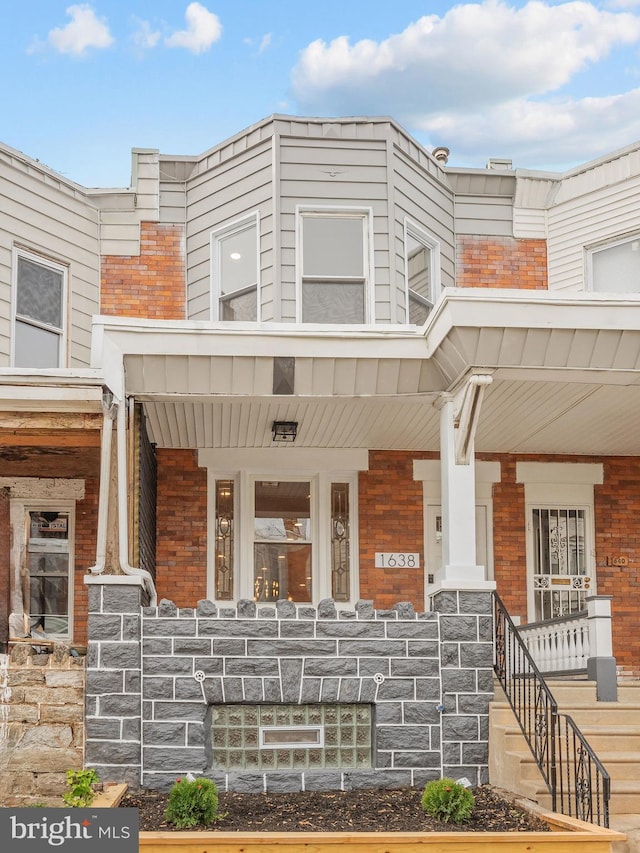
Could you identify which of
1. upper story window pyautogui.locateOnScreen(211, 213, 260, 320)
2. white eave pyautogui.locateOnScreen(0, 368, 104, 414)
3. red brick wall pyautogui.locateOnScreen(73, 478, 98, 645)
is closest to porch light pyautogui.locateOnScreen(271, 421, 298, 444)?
upper story window pyautogui.locateOnScreen(211, 213, 260, 320)

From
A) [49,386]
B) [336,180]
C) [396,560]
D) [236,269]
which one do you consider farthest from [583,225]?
[49,386]

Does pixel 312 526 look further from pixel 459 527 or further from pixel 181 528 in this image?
pixel 459 527

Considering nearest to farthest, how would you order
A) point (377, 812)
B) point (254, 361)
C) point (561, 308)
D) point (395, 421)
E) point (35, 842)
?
point (35, 842), point (377, 812), point (561, 308), point (254, 361), point (395, 421)

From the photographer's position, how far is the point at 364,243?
43.0ft

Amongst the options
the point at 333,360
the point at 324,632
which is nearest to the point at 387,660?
the point at 324,632

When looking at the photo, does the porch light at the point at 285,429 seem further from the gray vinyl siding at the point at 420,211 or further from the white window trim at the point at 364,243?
the gray vinyl siding at the point at 420,211

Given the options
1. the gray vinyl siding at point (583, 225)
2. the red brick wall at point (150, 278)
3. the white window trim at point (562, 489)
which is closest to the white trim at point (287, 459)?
the red brick wall at point (150, 278)

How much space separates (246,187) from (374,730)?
6.76 metres

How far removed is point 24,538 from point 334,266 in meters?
5.04

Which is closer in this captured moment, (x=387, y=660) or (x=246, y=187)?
(x=387, y=660)

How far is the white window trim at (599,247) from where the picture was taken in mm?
13945

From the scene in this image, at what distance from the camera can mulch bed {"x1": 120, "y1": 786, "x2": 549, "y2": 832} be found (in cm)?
816

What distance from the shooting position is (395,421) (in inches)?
475

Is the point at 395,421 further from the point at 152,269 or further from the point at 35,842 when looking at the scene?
the point at 35,842
